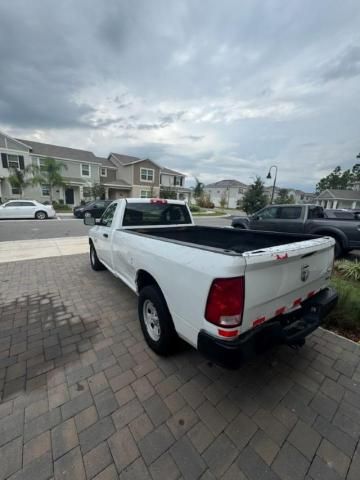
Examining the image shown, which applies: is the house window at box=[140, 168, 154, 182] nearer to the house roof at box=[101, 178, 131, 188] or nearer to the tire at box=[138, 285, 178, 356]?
the house roof at box=[101, 178, 131, 188]

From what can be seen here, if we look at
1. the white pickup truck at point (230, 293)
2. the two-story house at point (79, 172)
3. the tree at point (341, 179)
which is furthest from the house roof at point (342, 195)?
the white pickup truck at point (230, 293)

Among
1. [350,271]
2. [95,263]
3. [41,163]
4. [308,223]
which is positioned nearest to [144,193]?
[41,163]

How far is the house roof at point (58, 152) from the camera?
77.3 feet

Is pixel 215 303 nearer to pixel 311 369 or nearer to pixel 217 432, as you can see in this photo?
pixel 217 432

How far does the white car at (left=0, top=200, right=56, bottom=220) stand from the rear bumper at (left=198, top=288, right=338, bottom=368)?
57.9 feet

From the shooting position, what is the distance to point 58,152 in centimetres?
2505

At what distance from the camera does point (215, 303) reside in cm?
155

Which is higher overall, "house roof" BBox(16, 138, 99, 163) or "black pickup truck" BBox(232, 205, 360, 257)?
"house roof" BBox(16, 138, 99, 163)

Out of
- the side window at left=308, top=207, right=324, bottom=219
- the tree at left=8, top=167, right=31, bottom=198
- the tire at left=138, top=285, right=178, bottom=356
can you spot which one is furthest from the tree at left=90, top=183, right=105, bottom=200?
the tire at left=138, top=285, right=178, bottom=356

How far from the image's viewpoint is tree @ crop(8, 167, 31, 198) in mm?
20125

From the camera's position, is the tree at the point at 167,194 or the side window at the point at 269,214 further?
the tree at the point at 167,194

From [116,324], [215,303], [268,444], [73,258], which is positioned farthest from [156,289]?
[73,258]

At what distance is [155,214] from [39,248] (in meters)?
5.77

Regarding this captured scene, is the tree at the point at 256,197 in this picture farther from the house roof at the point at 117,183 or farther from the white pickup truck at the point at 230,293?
the white pickup truck at the point at 230,293
